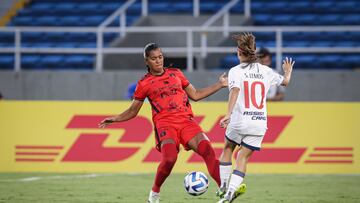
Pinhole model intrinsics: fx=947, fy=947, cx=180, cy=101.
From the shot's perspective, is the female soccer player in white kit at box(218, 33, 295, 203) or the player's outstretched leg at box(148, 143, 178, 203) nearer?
the player's outstretched leg at box(148, 143, 178, 203)

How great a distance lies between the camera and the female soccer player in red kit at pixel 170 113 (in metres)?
11.1

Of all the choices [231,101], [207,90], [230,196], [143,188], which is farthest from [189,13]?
[230,196]

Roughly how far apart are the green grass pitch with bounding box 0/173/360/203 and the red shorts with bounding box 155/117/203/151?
1238 mm

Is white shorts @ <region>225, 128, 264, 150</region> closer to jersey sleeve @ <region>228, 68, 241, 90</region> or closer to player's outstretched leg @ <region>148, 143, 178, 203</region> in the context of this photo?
jersey sleeve @ <region>228, 68, 241, 90</region>

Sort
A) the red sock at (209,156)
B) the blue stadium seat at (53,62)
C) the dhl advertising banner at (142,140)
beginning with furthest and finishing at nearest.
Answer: the blue stadium seat at (53,62), the dhl advertising banner at (142,140), the red sock at (209,156)

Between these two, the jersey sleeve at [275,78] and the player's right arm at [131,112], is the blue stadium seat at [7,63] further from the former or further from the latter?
the jersey sleeve at [275,78]

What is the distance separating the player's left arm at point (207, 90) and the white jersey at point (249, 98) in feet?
0.31

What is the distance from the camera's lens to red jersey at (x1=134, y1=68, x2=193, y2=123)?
11.2 metres

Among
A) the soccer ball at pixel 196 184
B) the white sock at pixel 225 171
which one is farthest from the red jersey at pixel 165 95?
Answer: the white sock at pixel 225 171

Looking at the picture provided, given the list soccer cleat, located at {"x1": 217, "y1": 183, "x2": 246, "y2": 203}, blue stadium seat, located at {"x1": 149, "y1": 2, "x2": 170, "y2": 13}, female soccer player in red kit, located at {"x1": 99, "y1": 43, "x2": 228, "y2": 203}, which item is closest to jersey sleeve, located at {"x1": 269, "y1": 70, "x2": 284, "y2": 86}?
female soccer player in red kit, located at {"x1": 99, "y1": 43, "x2": 228, "y2": 203}

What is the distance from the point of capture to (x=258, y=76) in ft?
37.0

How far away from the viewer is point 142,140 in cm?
1766

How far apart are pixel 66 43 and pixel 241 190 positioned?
15085mm

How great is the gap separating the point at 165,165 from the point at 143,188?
3.25 metres
